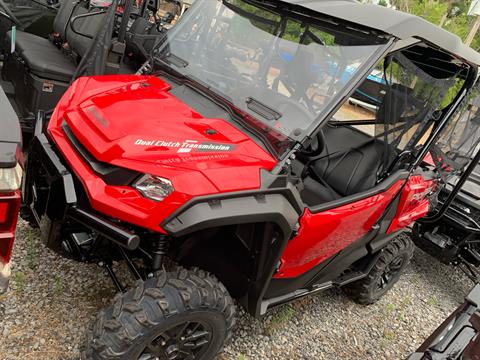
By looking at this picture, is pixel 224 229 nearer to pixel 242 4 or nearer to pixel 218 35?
pixel 218 35

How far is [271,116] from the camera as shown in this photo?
7.93 feet

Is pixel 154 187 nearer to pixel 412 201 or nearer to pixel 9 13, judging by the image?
pixel 412 201

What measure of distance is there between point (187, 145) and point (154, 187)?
271mm

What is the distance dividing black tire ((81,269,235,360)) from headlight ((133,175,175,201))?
43cm

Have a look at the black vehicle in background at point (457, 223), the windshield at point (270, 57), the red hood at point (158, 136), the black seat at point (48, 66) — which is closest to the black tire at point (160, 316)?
the red hood at point (158, 136)

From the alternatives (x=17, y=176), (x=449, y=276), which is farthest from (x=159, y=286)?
(x=449, y=276)

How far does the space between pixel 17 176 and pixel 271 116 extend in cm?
131

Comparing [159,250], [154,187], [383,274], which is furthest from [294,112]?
[383,274]

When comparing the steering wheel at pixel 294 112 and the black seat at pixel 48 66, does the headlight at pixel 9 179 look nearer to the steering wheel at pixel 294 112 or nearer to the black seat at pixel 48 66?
the steering wheel at pixel 294 112

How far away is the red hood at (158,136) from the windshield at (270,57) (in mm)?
252

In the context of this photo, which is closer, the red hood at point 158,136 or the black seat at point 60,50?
the red hood at point 158,136

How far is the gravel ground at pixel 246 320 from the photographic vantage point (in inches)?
101

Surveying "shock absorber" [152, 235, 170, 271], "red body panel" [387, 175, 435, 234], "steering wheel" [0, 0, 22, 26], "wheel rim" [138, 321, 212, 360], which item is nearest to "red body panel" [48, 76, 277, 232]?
"shock absorber" [152, 235, 170, 271]

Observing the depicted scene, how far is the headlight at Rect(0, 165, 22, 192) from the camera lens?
159cm
